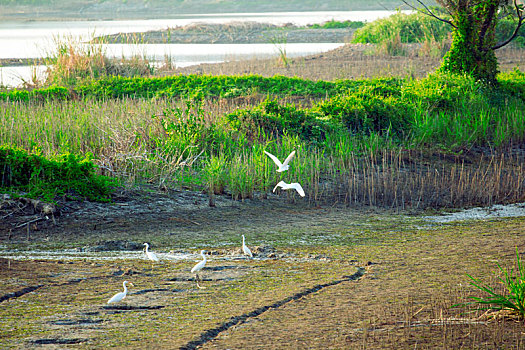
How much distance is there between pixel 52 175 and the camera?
8633 mm

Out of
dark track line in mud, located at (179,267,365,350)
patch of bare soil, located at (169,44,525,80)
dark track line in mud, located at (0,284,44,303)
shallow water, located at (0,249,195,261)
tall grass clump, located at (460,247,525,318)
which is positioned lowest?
shallow water, located at (0,249,195,261)

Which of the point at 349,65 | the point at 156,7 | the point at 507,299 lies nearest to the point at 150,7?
the point at 156,7

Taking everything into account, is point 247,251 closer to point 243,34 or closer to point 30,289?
point 30,289

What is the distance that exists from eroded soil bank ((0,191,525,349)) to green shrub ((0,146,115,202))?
34 cm

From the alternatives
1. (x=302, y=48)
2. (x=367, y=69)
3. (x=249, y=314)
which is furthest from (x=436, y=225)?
(x=302, y=48)

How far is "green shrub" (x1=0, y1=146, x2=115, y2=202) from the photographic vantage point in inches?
337

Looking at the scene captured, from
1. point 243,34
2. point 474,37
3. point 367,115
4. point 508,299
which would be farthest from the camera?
point 243,34

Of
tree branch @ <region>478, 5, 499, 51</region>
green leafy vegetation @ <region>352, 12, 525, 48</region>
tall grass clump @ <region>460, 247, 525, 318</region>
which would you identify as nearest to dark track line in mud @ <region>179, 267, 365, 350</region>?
tall grass clump @ <region>460, 247, 525, 318</region>

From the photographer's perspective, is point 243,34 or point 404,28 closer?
point 404,28

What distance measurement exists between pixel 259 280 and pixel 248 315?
3.06ft

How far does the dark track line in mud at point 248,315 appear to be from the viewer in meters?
4.57

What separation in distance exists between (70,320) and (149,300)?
0.69 m

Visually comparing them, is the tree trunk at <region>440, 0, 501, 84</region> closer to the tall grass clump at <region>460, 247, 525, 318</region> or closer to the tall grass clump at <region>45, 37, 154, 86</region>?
the tall grass clump at <region>45, 37, 154, 86</region>

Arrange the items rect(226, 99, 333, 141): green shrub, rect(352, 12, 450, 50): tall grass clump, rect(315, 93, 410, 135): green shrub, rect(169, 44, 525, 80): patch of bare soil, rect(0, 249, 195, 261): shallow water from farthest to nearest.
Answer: rect(352, 12, 450, 50): tall grass clump, rect(169, 44, 525, 80): patch of bare soil, rect(315, 93, 410, 135): green shrub, rect(226, 99, 333, 141): green shrub, rect(0, 249, 195, 261): shallow water
